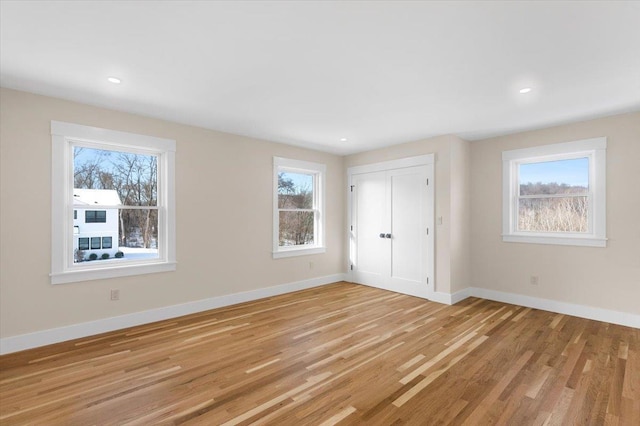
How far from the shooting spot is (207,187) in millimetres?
4395

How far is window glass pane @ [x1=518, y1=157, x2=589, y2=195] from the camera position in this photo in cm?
418

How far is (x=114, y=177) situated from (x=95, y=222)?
58 centimetres

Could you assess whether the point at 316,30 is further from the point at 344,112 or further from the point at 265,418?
the point at 265,418

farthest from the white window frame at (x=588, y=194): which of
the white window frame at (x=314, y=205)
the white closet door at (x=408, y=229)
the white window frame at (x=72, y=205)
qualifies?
the white window frame at (x=72, y=205)

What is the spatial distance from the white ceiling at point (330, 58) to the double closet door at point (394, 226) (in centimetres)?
150

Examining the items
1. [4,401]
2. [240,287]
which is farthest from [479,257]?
[4,401]

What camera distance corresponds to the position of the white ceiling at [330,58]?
6.32 ft

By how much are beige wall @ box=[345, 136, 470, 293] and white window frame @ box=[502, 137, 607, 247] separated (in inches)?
22.8

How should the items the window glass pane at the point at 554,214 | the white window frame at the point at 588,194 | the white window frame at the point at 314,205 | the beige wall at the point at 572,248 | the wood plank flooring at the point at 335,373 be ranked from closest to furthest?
the wood plank flooring at the point at 335,373 < the beige wall at the point at 572,248 < the white window frame at the point at 588,194 < the window glass pane at the point at 554,214 < the white window frame at the point at 314,205

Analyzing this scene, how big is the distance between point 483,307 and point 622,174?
2382mm

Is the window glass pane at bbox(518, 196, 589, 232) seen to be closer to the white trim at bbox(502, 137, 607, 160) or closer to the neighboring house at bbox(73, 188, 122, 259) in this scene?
the white trim at bbox(502, 137, 607, 160)

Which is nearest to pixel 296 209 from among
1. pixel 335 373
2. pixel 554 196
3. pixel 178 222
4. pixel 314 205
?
pixel 314 205

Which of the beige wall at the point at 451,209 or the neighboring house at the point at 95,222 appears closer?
the neighboring house at the point at 95,222

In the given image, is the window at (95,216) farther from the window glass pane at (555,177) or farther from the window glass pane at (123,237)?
the window glass pane at (555,177)
